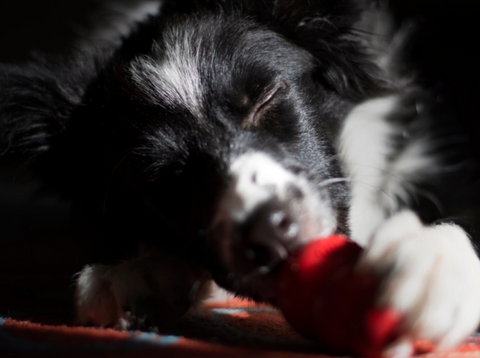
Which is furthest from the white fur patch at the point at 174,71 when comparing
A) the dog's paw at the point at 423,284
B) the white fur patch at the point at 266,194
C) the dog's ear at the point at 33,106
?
the dog's paw at the point at 423,284

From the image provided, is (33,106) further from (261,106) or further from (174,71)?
(261,106)

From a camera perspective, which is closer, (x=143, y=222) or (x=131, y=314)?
(x=131, y=314)

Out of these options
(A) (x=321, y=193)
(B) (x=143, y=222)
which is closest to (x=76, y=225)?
(B) (x=143, y=222)

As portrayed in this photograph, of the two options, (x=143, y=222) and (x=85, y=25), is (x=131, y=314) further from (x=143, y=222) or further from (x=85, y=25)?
(x=85, y=25)

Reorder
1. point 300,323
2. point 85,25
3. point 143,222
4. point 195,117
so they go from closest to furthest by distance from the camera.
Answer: point 300,323 < point 195,117 < point 143,222 < point 85,25

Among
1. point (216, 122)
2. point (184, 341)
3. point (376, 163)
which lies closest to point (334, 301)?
point (184, 341)

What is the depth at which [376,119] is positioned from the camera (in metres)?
1.59

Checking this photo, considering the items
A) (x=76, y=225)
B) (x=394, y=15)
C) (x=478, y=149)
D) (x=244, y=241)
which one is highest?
(x=394, y=15)

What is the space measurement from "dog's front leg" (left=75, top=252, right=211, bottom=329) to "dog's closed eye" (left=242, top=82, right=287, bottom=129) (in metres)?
0.44

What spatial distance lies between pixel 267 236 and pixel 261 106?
48cm

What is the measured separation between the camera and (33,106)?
1562 millimetres

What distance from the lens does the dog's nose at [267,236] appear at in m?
0.86

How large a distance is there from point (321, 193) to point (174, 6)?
35.8 inches

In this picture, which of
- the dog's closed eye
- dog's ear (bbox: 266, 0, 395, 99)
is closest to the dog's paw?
the dog's closed eye
